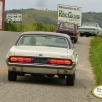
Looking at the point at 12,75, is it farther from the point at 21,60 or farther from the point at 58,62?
the point at 58,62

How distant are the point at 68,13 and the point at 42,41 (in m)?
37.4

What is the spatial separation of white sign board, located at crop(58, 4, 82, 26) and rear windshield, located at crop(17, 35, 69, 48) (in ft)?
121

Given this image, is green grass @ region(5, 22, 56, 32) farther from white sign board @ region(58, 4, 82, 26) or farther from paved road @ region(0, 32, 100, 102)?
paved road @ region(0, 32, 100, 102)

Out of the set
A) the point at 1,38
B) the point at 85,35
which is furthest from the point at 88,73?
the point at 85,35

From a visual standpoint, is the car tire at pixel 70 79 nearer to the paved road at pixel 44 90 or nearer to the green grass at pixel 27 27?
the paved road at pixel 44 90

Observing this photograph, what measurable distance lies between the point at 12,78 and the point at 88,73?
204 inches

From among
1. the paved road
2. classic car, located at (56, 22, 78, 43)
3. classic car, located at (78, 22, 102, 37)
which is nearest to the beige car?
the paved road

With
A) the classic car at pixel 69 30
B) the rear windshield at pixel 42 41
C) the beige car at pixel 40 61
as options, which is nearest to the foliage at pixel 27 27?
the classic car at pixel 69 30

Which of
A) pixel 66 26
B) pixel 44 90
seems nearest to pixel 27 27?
pixel 66 26

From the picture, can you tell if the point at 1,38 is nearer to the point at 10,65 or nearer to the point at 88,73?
the point at 88,73

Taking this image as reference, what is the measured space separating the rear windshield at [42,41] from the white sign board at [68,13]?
121ft

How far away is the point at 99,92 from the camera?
10000 mm

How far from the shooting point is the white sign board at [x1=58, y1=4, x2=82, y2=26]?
49.9 meters

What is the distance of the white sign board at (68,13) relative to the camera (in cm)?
4990
